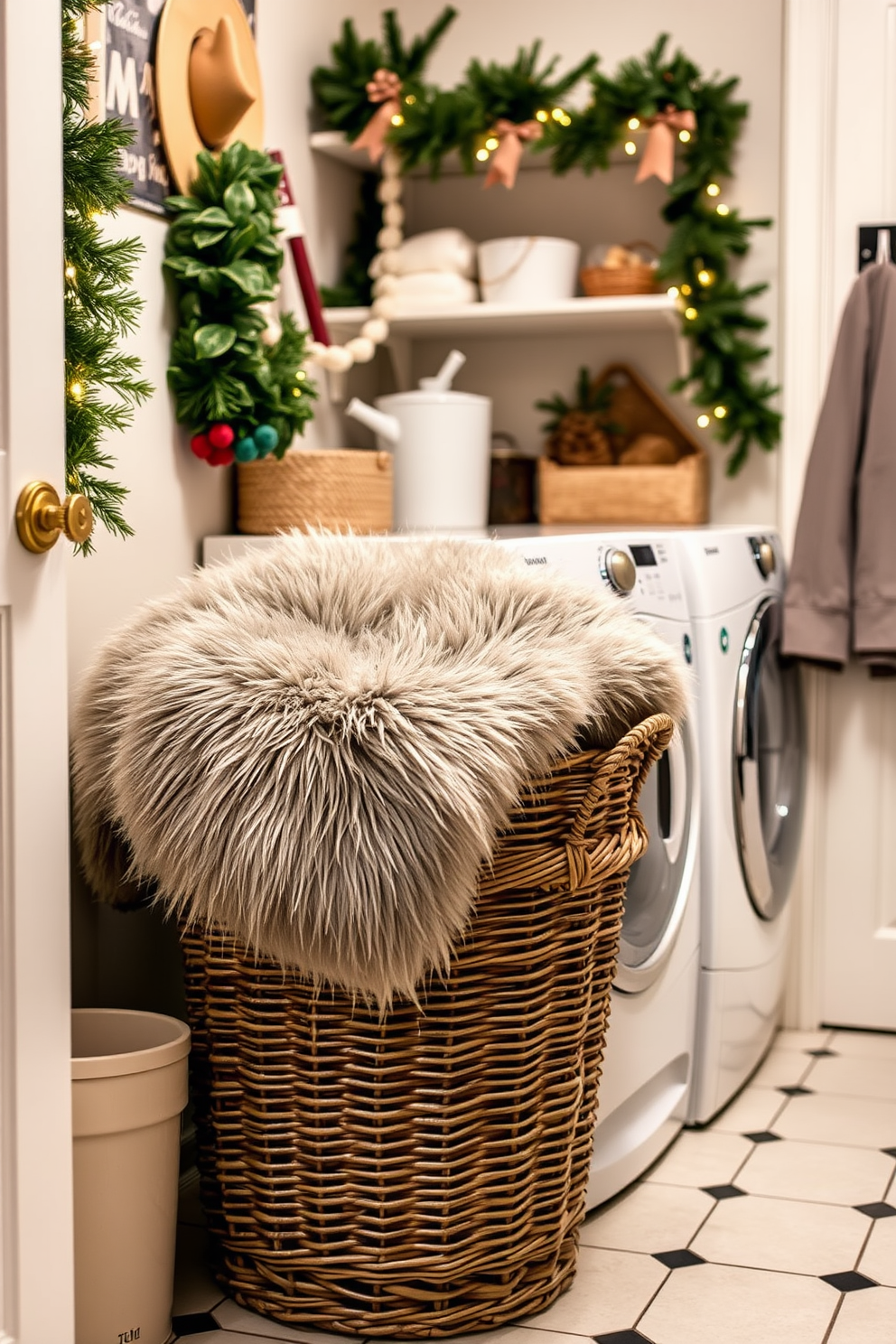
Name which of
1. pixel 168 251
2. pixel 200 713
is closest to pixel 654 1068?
pixel 200 713

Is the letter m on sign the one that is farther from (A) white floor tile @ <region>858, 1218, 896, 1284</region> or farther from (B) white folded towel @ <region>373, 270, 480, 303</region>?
(A) white floor tile @ <region>858, 1218, 896, 1284</region>

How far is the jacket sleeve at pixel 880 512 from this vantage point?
106 inches

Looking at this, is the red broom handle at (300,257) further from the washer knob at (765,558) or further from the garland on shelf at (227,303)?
the washer knob at (765,558)

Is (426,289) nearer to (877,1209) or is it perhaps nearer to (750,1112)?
(750,1112)

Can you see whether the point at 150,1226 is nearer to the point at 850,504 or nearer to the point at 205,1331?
the point at 205,1331

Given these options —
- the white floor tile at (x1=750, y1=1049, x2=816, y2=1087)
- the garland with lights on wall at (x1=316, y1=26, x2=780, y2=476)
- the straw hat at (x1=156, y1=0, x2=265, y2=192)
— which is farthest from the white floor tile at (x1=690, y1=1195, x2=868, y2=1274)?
the straw hat at (x1=156, y1=0, x2=265, y2=192)

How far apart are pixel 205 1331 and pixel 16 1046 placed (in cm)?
56

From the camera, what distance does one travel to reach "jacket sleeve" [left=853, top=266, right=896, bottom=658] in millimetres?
2705

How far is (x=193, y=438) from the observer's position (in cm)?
228

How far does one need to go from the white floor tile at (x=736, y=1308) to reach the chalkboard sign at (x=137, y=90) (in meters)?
1.64

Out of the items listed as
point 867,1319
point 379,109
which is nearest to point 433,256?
point 379,109

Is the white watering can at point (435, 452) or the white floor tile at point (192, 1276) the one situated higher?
the white watering can at point (435, 452)

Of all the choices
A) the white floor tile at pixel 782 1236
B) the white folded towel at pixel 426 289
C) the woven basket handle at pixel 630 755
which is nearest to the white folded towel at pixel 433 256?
the white folded towel at pixel 426 289

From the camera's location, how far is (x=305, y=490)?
7.89 feet
